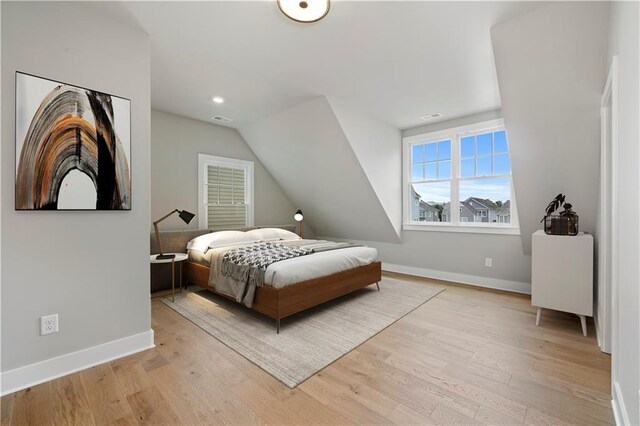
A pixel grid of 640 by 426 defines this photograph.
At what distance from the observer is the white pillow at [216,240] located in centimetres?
379

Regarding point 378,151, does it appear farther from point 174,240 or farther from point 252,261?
point 174,240

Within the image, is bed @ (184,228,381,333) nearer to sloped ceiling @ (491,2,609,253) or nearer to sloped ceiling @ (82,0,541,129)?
sloped ceiling @ (82,0,541,129)

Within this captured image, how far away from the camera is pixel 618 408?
148cm

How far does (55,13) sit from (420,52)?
2.66 meters

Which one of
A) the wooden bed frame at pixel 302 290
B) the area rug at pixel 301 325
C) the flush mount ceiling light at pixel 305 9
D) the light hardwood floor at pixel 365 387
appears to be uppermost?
the flush mount ceiling light at pixel 305 9

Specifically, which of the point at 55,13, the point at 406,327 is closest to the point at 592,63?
the point at 406,327

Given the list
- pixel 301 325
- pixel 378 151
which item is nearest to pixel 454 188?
pixel 378 151

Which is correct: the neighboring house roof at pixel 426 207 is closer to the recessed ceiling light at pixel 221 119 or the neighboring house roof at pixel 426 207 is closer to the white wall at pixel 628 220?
the white wall at pixel 628 220

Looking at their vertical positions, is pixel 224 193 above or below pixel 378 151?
below

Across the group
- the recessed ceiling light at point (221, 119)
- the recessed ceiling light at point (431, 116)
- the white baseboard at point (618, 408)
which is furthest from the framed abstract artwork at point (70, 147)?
the recessed ceiling light at point (431, 116)

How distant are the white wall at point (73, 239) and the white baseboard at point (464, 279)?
12.7 feet

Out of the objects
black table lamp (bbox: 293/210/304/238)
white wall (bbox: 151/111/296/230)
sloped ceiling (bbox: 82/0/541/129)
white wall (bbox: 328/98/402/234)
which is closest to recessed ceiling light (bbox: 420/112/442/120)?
sloped ceiling (bbox: 82/0/541/129)

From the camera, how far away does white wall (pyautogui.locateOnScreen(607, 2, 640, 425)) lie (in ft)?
3.92

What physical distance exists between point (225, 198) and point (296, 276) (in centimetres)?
265
